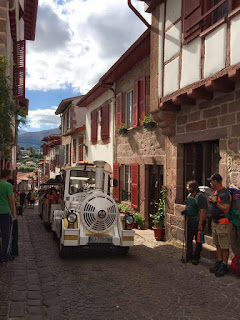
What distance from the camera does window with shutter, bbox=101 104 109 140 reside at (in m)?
14.8

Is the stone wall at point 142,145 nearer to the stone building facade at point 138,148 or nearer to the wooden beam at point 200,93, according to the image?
the stone building facade at point 138,148

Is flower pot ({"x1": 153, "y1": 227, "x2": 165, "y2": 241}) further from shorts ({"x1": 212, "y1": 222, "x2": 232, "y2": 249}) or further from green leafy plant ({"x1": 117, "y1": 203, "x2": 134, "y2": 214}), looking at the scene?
shorts ({"x1": 212, "y1": 222, "x2": 232, "y2": 249})

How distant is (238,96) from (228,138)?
794mm

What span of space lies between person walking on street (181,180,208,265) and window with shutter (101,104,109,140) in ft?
28.3

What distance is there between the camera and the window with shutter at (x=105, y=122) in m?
14.8

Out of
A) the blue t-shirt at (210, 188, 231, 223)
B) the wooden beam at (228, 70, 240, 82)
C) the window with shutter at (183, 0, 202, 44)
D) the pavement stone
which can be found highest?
the window with shutter at (183, 0, 202, 44)

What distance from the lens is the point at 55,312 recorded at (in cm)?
408

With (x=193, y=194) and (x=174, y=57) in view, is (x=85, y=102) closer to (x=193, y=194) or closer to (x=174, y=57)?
(x=174, y=57)

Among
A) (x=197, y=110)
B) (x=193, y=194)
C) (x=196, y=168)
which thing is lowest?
(x=193, y=194)

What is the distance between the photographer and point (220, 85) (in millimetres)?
6152

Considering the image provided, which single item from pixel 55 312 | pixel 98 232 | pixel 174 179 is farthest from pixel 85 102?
pixel 55 312

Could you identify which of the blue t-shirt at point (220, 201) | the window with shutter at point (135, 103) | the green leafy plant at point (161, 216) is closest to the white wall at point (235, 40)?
the blue t-shirt at point (220, 201)

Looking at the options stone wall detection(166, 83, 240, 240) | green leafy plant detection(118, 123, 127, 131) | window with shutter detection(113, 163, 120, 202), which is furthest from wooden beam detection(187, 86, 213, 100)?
window with shutter detection(113, 163, 120, 202)

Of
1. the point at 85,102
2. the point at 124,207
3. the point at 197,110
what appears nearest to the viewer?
the point at 197,110
